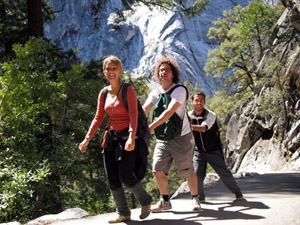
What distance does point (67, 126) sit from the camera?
23.9 feet

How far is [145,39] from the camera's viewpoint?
294 ft

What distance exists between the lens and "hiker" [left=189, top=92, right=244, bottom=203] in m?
4.61

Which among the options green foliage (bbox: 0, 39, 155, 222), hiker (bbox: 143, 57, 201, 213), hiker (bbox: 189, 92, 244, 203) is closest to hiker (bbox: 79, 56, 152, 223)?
hiker (bbox: 143, 57, 201, 213)

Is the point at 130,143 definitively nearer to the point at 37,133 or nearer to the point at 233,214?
the point at 233,214

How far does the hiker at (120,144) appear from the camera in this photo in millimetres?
3426

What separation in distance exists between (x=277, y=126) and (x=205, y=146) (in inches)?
565

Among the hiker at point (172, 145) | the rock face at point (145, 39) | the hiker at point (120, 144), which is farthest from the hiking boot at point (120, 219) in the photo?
the rock face at point (145, 39)

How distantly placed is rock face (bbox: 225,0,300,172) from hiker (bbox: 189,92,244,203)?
27.5 feet

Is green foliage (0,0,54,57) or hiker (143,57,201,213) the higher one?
green foliage (0,0,54,57)

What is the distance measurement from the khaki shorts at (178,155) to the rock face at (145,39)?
76.9 metres

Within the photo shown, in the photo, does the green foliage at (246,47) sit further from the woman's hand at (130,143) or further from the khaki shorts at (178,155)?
the woman's hand at (130,143)

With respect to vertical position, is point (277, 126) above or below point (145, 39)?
below

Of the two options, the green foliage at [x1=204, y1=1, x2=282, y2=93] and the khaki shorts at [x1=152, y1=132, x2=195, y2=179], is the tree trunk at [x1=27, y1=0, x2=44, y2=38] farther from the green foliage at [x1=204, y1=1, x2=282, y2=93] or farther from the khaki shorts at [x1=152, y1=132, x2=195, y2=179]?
the green foliage at [x1=204, y1=1, x2=282, y2=93]

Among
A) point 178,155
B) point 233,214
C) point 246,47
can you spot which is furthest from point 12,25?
point 246,47
